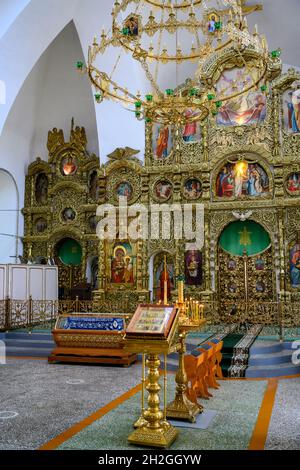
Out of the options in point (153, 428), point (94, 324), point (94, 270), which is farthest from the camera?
point (94, 270)

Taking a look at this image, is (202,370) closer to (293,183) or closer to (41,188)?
(293,183)

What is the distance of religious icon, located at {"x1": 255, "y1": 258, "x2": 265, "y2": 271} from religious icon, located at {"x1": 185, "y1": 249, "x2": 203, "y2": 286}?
182 cm

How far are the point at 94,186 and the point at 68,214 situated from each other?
1493 millimetres

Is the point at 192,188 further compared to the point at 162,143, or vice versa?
the point at 162,143

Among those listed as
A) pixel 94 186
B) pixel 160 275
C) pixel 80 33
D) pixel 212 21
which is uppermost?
pixel 80 33

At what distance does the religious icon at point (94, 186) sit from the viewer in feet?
56.1

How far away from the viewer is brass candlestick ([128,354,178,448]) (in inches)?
172

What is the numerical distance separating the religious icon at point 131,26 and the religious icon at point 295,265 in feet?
31.0

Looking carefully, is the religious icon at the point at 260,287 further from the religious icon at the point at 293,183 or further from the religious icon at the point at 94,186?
the religious icon at the point at 94,186

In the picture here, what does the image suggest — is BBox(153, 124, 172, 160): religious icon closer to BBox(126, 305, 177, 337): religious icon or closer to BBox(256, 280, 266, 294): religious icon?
BBox(256, 280, 266, 294): religious icon

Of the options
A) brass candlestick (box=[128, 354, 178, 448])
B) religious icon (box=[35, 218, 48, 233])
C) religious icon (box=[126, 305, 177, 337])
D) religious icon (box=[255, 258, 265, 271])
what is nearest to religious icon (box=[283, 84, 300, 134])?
religious icon (box=[255, 258, 265, 271])

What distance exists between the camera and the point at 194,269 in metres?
14.7

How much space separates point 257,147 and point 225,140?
1.11 m

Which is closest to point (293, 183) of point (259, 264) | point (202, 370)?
point (259, 264)
